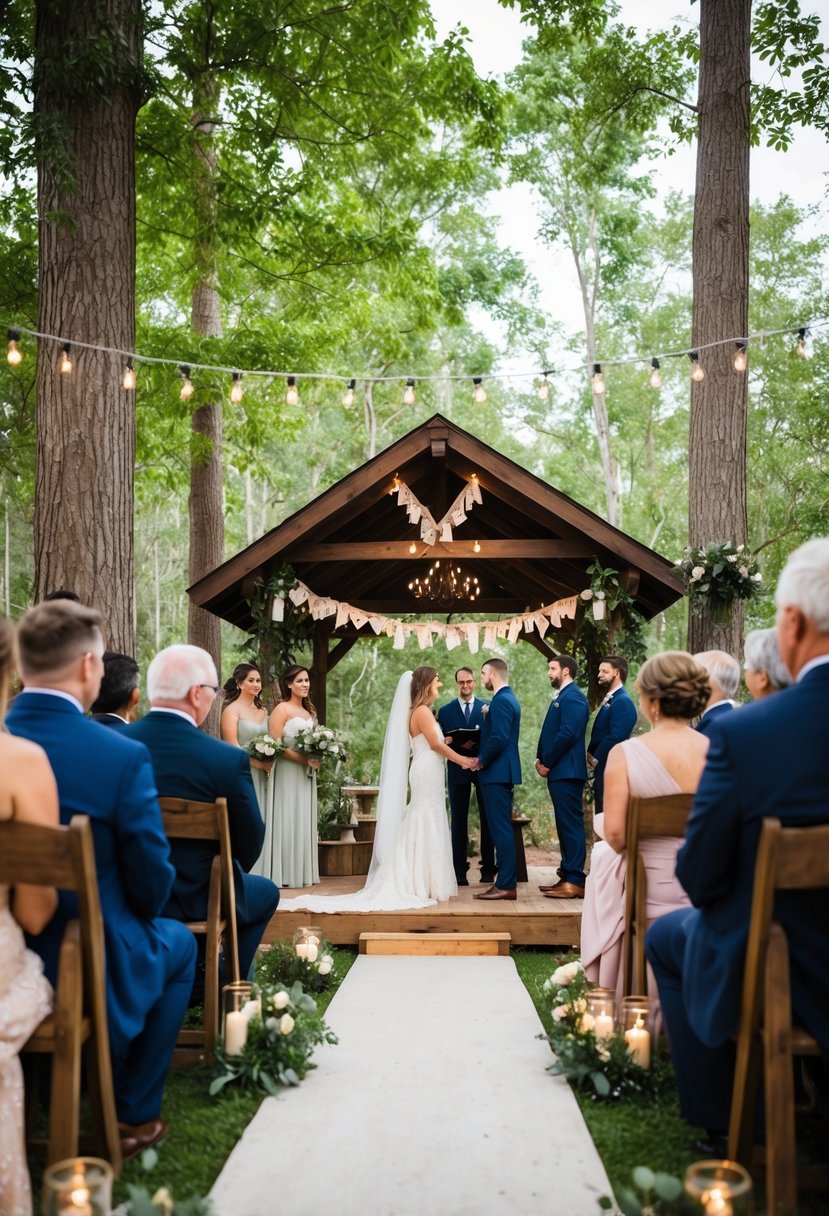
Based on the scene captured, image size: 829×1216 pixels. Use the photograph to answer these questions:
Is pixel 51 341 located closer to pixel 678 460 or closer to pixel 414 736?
pixel 414 736

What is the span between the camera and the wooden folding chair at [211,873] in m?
4.51

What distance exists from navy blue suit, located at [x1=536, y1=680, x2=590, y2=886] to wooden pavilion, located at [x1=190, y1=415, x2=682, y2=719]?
144cm

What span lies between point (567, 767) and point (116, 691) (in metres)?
4.59

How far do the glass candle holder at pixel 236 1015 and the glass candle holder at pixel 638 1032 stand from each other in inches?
60.3

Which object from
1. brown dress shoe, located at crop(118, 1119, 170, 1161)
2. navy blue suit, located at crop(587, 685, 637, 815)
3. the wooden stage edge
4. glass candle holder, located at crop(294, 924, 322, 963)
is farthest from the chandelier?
brown dress shoe, located at crop(118, 1119, 170, 1161)

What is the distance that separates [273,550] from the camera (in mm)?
9805

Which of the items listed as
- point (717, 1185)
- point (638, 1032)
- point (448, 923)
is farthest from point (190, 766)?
point (448, 923)

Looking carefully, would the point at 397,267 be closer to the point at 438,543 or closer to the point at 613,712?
the point at 438,543

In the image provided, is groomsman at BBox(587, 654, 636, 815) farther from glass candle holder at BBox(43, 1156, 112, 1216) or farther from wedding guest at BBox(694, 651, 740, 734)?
glass candle holder at BBox(43, 1156, 112, 1216)

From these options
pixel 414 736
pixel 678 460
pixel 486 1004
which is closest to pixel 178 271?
pixel 414 736

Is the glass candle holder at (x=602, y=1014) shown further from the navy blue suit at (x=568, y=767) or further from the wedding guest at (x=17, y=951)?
the navy blue suit at (x=568, y=767)

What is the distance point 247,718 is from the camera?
9.53m

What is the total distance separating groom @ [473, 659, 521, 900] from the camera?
854cm

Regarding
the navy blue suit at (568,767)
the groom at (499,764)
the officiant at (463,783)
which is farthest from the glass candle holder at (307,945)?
the officiant at (463,783)
